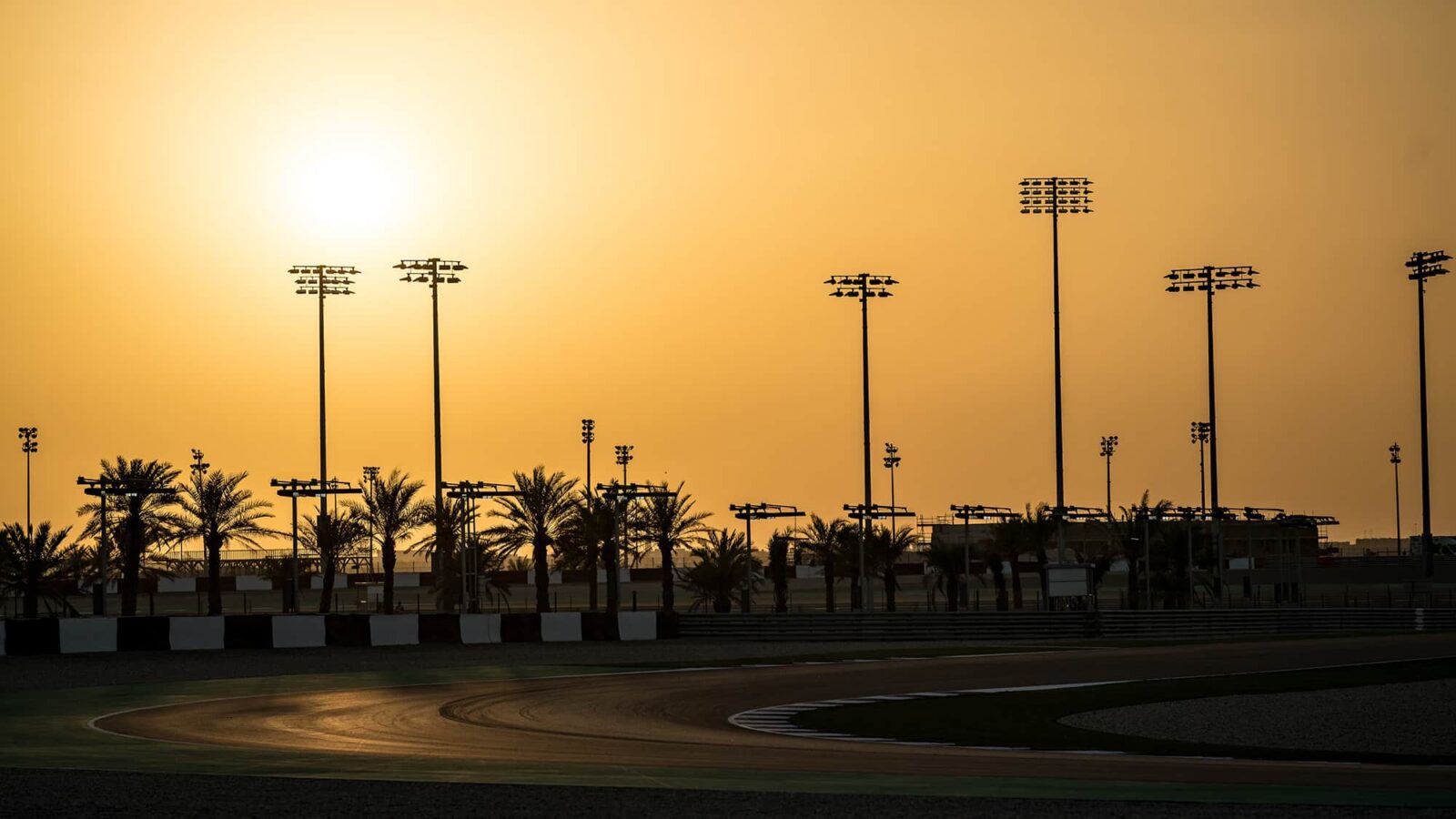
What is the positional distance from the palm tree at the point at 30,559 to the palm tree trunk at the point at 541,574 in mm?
19471

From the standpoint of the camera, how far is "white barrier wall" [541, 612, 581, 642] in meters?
56.9

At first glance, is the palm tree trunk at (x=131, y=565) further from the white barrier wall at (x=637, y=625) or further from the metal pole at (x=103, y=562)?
the white barrier wall at (x=637, y=625)

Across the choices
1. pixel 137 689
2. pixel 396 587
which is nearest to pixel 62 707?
pixel 137 689

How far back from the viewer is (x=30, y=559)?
7188cm

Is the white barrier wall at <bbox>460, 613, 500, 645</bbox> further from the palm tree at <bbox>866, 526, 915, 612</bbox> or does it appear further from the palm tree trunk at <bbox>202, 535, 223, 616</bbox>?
the palm tree at <bbox>866, 526, 915, 612</bbox>

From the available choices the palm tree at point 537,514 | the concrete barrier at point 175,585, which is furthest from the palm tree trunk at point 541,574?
the concrete barrier at point 175,585

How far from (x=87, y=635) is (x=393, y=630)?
901 cm

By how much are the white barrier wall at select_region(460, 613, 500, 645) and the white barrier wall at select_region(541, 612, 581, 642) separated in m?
1.71

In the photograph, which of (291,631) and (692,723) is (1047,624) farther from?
(692,723)

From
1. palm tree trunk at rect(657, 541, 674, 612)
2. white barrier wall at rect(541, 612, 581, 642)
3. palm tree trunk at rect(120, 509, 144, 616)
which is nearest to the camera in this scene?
white barrier wall at rect(541, 612, 581, 642)

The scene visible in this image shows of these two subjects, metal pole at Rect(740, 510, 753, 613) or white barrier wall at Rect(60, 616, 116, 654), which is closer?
white barrier wall at Rect(60, 616, 116, 654)

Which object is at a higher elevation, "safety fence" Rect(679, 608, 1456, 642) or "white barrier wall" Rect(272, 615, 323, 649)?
"white barrier wall" Rect(272, 615, 323, 649)

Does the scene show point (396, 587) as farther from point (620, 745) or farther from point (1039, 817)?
point (1039, 817)

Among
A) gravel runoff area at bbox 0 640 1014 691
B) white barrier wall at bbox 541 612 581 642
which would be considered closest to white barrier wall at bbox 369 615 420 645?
gravel runoff area at bbox 0 640 1014 691
